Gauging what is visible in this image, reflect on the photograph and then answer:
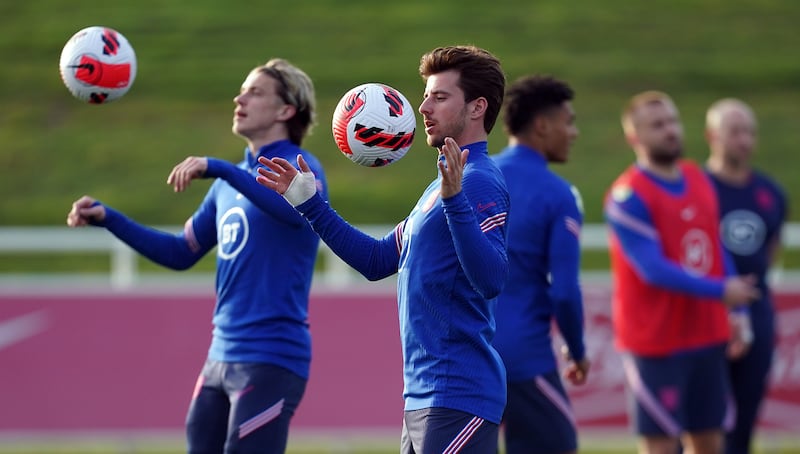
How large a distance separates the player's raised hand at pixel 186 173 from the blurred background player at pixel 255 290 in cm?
7

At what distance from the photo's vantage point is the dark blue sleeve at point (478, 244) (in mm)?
4488

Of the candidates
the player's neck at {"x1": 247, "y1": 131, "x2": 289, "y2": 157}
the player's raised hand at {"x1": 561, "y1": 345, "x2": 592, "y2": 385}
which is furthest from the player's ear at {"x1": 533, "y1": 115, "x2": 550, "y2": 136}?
the player's neck at {"x1": 247, "y1": 131, "x2": 289, "y2": 157}

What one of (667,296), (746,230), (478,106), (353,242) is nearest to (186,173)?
(353,242)

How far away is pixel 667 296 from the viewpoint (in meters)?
8.09

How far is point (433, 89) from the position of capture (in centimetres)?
496

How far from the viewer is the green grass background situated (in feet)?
69.4

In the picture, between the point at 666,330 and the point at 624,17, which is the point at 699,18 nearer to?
the point at 624,17

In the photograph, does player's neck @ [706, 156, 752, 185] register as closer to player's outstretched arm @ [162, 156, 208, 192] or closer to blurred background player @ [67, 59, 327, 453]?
blurred background player @ [67, 59, 327, 453]

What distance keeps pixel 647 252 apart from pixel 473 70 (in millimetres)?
3270

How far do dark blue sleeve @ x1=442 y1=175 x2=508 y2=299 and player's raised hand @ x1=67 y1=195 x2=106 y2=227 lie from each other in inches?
83.6

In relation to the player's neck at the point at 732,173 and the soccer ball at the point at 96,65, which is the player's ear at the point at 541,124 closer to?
the soccer ball at the point at 96,65

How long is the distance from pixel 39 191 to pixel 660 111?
50.0ft

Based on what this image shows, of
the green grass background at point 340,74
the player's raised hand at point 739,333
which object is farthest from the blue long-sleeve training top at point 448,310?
the green grass background at point 340,74

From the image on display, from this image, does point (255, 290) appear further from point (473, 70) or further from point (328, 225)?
point (473, 70)
